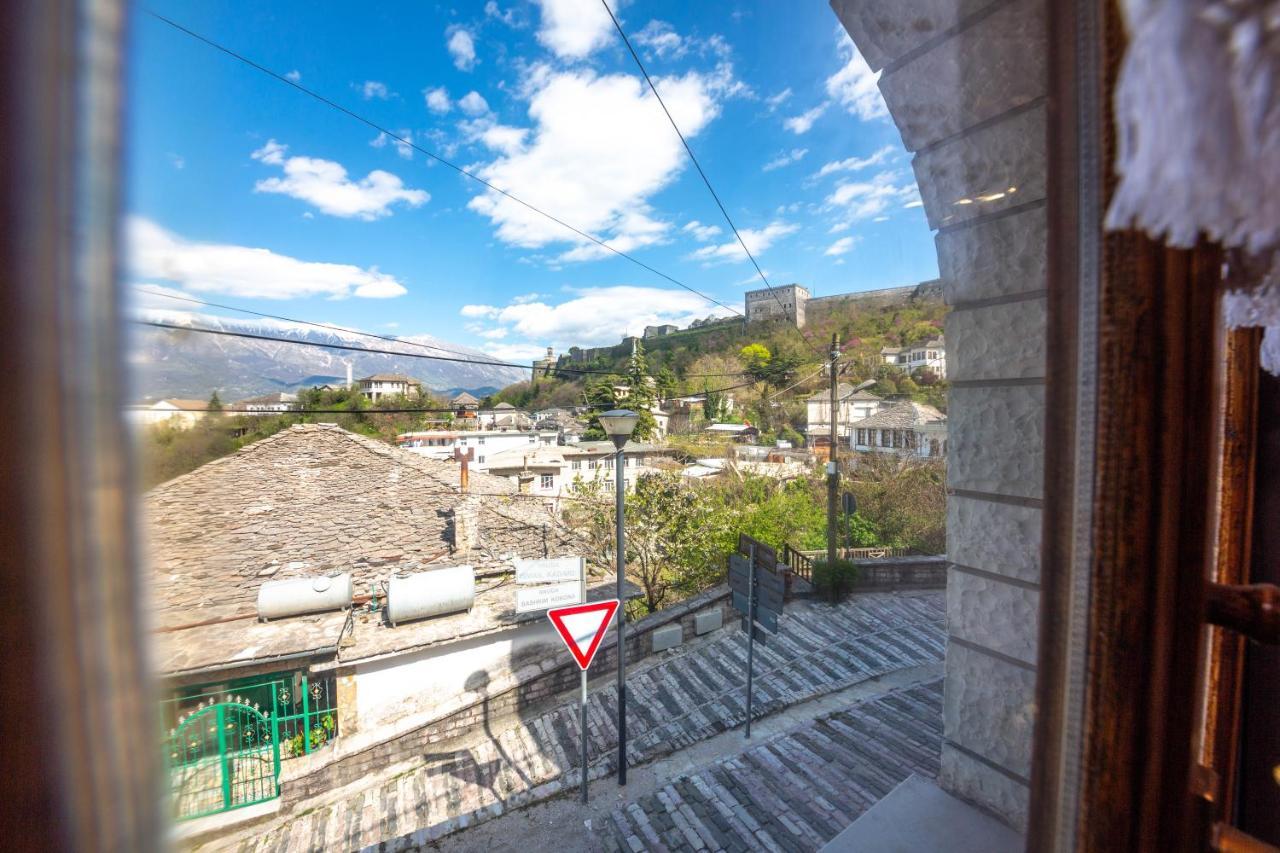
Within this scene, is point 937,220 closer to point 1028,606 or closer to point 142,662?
point 1028,606

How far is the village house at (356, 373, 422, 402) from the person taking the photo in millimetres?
5992

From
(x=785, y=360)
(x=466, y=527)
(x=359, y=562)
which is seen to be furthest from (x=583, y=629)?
(x=785, y=360)

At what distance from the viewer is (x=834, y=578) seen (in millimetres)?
6461

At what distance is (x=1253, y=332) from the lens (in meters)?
0.64

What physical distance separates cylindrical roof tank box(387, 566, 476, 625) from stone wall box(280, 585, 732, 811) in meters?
1.34

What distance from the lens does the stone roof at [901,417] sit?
9344 mm

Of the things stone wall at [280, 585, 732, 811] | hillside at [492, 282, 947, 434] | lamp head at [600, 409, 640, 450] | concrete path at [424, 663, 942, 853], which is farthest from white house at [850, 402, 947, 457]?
lamp head at [600, 409, 640, 450]

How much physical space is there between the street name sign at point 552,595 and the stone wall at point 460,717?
84 centimetres

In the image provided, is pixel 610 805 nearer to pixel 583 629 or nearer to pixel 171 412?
pixel 583 629

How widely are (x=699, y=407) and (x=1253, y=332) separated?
64.9 ft

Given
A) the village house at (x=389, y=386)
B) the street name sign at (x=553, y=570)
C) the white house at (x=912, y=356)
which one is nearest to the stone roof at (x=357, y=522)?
the village house at (x=389, y=386)

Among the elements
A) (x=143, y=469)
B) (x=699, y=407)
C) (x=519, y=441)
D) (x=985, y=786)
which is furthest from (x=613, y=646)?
(x=699, y=407)

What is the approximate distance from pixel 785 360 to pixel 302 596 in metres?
13.3

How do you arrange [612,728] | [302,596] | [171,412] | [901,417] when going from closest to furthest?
1. [171,412]
2. [612,728]
3. [302,596]
4. [901,417]
